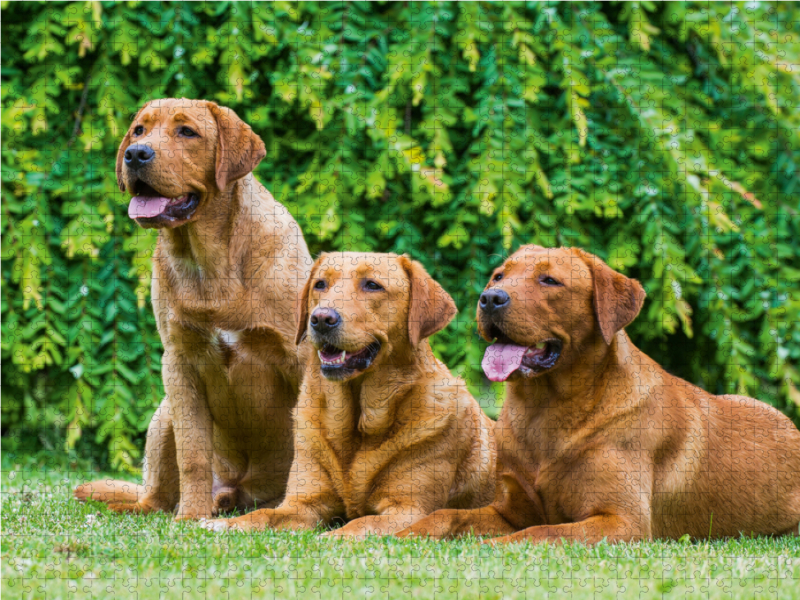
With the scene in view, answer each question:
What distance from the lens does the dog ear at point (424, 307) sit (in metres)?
4.66

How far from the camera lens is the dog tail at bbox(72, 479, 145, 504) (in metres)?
5.18

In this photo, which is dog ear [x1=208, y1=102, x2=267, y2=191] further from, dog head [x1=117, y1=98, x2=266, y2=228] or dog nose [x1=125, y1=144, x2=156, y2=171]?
dog nose [x1=125, y1=144, x2=156, y2=171]

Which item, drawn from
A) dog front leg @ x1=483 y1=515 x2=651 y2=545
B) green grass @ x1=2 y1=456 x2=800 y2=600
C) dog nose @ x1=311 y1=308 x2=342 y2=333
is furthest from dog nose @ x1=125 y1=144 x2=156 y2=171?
dog front leg @ x1=483 y1=515 x2=651 y2=545

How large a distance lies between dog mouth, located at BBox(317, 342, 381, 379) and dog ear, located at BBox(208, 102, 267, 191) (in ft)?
3.43

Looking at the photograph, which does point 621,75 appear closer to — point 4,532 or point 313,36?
point 313,36

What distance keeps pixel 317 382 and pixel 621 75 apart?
10.8 ft

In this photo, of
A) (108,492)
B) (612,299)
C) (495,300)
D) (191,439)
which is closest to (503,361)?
(495,300)

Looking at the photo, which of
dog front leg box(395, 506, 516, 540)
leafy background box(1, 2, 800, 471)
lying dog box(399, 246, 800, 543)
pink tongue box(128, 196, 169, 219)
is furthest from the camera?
leafy background box(1, 2, 800, 471)

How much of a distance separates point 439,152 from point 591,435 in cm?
269

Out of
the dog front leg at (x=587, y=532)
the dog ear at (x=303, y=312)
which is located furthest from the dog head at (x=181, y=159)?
the dog front leg at (x=587, y=532)

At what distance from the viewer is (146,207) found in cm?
465

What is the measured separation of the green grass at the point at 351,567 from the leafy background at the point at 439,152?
254cm

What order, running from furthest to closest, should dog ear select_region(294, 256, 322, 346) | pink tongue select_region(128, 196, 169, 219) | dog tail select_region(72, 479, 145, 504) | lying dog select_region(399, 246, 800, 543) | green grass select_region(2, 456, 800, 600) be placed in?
1. dog tail select_region(72, 479, 145, 504)
2. dog ear select_region(294, 256, 322, 346)
3. pink tongue select_region(128, 196, 169, 219)
4. lying dog select_region(399, 246, 800, 543)
5. green grass select_region(2, 456, 800, 600)

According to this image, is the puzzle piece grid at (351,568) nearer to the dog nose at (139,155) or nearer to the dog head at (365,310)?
the dog head at (365,310)
